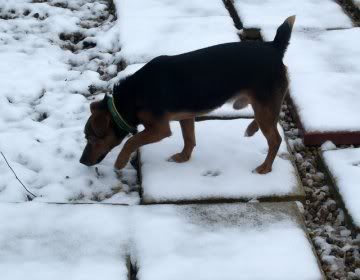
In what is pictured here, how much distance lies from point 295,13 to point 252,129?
2.52 m

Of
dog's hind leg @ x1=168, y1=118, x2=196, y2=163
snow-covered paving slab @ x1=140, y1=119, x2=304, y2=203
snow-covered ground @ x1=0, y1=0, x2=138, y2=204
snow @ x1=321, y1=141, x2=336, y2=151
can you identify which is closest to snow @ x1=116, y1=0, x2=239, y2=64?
snow-covered ground @ x1=0, y1=0, x2=138, y2=204

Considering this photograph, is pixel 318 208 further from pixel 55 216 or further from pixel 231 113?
pixel 55 216

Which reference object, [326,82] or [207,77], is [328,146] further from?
[207,77]

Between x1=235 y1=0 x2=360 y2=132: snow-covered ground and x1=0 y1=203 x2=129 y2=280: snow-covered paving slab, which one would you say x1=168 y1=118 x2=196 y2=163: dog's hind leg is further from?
x1=235 y1=0 x2=360 y2=132: snow-covered ground

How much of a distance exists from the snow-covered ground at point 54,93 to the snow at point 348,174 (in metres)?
1.38

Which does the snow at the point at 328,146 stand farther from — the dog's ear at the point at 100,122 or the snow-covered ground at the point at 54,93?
the dog's ear at the point at 100,122

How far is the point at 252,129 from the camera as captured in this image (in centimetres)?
415

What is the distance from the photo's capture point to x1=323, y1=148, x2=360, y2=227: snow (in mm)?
3631

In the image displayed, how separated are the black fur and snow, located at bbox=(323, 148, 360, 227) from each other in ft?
2.52

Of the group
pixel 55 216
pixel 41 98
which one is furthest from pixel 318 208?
pixel 41 98

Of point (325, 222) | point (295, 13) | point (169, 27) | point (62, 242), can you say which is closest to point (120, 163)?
point (62, 242)

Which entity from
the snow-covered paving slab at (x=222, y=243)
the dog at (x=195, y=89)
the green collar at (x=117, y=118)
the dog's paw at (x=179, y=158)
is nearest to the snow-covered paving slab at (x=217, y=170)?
the dog's paw at (x=179, y=158)

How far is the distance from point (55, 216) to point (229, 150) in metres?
1.36

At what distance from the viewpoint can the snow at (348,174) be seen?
363cm
